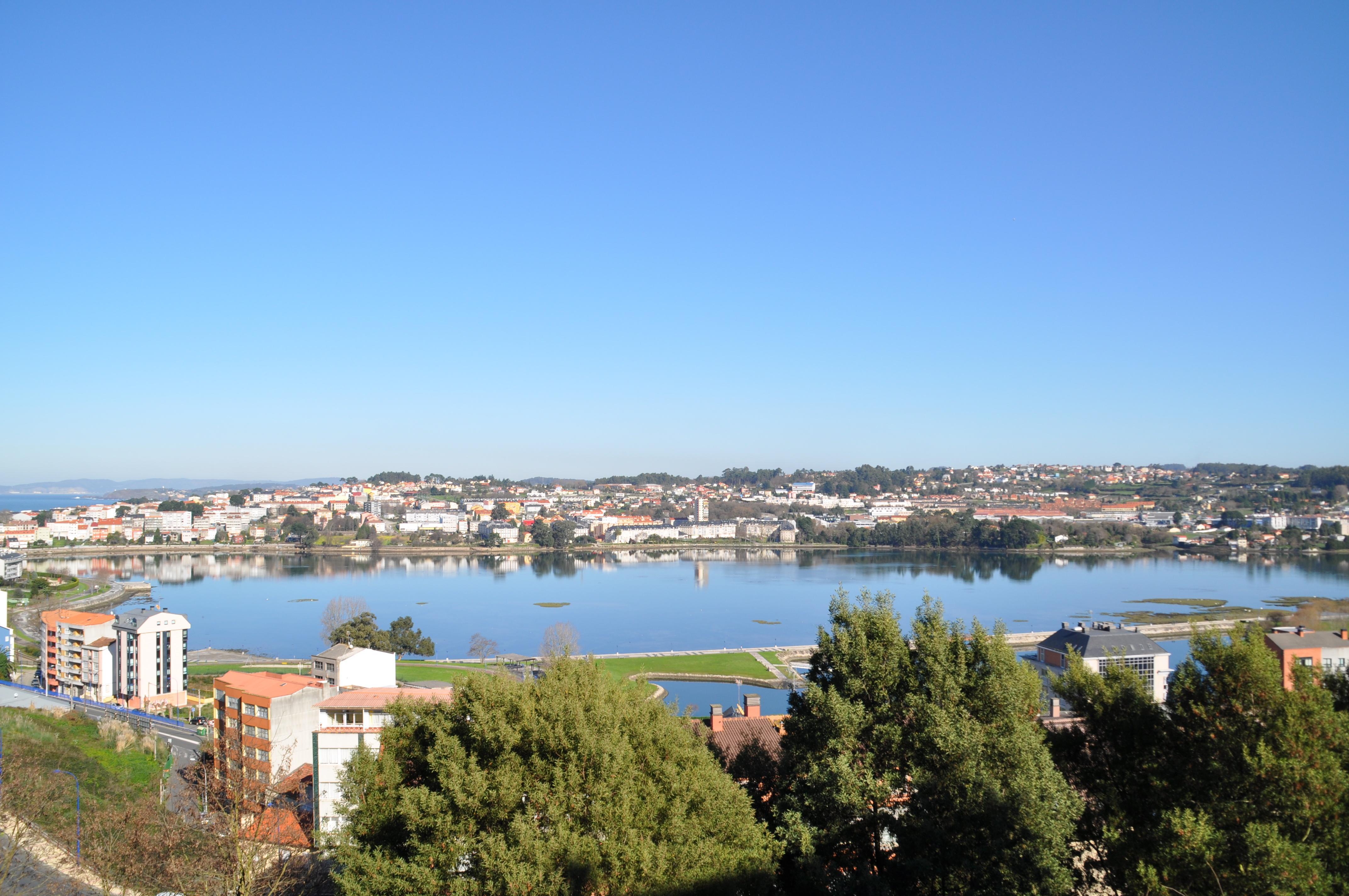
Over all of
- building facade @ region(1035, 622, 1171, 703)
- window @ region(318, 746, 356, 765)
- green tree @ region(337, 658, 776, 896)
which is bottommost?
building facade @ region(1035, 622, 1171, 703)

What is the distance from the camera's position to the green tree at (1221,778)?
306 centimetres

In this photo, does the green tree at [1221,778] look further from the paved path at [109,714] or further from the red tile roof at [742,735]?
the paved path at [109,714]

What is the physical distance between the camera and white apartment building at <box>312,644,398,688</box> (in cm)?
981

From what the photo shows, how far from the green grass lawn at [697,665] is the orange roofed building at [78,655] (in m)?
7.39

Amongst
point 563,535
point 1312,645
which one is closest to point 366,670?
point 1312,645

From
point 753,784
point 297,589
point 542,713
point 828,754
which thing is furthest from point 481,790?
point 297,589

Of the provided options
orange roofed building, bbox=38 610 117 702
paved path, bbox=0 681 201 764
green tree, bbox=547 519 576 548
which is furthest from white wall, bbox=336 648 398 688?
green tree, bbox=547 519 576 548

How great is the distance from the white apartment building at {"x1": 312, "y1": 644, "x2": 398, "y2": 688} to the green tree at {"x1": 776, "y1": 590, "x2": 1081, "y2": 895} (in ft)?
22.1

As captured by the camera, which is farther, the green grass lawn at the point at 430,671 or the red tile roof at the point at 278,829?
the green grass lawn at the point at 430,671

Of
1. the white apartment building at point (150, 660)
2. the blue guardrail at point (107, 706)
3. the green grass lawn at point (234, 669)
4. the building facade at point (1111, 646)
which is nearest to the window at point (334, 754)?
the blue guardrail at point (107, 706)

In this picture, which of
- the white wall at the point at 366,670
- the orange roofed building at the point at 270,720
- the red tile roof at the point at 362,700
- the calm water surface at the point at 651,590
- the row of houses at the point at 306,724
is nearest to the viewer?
the row of houses at the point at 306,724

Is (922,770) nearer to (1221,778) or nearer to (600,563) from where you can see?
(1221,778)

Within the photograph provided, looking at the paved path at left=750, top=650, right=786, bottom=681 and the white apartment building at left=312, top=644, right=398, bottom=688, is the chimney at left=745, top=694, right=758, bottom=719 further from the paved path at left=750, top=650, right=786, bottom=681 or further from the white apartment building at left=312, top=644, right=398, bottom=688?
the paved path at left=750, top=650, right=786, bottom=681

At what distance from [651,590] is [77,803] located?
2413 cm
